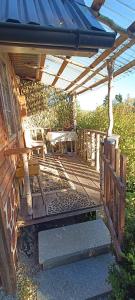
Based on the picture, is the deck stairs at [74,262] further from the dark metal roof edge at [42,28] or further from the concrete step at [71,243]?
the dark metal roof edge at [42,28]

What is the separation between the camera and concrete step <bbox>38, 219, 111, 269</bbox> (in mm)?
2551

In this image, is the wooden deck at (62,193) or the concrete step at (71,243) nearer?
the concrete step at (71,243)

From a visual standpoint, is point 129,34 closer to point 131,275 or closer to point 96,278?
point 131,275

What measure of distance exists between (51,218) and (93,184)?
1.41 metres

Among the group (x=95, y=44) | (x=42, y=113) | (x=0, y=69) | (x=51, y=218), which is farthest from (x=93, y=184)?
(x=42, y=113)

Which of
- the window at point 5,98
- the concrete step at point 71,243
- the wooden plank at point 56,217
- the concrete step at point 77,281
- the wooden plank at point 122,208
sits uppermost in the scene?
the window at point 5,98

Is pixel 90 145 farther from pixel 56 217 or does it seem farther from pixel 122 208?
pixel 122 208

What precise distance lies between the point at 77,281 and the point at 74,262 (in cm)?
30

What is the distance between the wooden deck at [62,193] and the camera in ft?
10.1

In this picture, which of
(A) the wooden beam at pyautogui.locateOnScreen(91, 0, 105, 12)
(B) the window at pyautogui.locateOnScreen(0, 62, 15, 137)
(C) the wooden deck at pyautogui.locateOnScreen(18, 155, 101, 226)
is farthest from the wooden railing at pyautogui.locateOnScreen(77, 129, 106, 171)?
(A) the wooden beam at pyautogui.locateOnScreen(91, 0, 105, 12)

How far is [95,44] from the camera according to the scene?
149 centimetres

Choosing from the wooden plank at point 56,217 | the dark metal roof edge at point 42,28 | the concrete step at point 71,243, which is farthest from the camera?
the wooden plank at point 56,217

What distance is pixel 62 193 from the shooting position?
367 centimetres

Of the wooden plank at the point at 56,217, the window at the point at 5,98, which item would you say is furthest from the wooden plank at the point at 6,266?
the window at the point at 5,98
